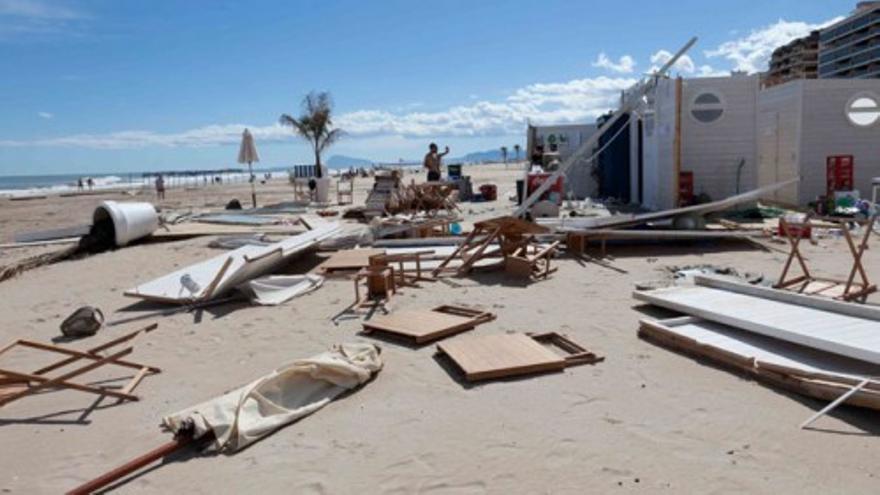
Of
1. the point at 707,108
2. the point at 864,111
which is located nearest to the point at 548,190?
the point at 707,108

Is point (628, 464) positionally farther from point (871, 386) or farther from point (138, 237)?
point (138, 237)

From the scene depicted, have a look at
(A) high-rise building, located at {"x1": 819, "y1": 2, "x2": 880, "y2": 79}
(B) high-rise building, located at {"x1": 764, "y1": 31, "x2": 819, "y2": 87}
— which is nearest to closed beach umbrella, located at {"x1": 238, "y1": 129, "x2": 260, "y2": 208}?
(A) high-rise building, located at {"x1": 819, "y1": 2, "x2": 880, "y2": 79}

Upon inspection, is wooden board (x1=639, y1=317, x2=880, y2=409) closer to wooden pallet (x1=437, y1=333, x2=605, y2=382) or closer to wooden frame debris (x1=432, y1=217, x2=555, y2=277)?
wooden pallet (x1=437, y1=333, x2=605, y2=382)

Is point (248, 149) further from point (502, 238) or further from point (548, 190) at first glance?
point (502, 238)

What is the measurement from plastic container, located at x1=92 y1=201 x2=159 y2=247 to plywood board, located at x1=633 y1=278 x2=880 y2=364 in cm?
981

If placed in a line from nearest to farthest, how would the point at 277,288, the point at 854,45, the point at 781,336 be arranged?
the point at 781,336, the point at 277,288, the point at 854,45

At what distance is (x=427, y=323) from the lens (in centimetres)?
580

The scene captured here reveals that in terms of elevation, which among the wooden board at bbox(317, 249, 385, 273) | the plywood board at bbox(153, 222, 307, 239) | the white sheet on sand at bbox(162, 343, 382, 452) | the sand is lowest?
the sand

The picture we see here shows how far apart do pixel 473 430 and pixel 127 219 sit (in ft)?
35.1

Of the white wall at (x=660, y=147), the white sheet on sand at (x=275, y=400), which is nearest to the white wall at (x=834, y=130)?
the white wall at (x=660, y=147)

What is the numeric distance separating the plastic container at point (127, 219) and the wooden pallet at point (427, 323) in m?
8.01

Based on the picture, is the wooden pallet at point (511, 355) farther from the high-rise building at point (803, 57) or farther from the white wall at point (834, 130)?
the high-rise building at point (803, 57)

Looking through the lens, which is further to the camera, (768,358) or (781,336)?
(781,336)

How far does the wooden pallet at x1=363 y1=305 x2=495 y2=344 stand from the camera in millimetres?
5537
